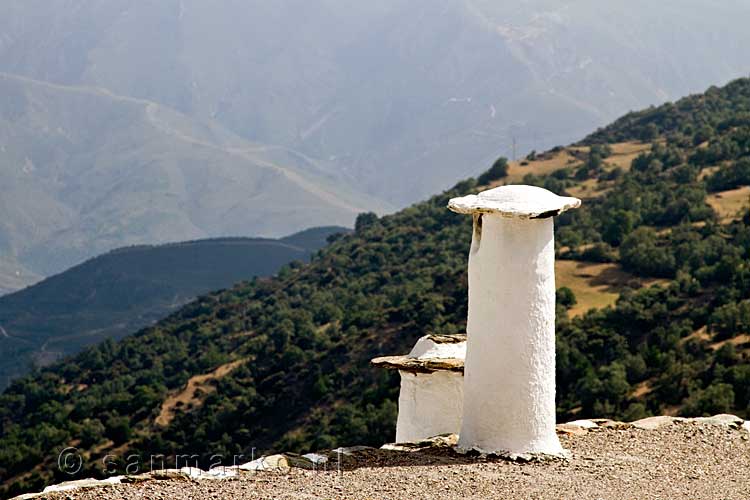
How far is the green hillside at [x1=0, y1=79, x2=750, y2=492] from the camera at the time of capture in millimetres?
45469

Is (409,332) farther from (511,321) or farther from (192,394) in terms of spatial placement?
(511,321)

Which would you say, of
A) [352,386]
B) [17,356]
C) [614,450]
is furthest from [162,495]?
[17,356]

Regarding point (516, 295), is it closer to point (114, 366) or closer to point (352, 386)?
point (352, 386)

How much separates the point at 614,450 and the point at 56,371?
73.2m

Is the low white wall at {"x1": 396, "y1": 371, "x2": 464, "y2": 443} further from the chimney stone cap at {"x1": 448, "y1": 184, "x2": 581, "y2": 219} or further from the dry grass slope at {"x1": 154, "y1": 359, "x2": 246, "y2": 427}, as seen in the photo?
the dry grass slope at {"x1": 154, "y1": 359, "x2": 246, "y2": 427}

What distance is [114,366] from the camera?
79.6m

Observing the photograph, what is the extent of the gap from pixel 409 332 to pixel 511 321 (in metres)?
44.5

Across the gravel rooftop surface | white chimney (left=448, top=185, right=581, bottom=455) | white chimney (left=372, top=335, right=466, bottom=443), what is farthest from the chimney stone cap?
white chimney (left=372, top=335, right=466, bottom=443)

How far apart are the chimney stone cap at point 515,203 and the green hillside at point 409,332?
2309 cm

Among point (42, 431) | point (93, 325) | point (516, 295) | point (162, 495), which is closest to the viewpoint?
point (162, 495)

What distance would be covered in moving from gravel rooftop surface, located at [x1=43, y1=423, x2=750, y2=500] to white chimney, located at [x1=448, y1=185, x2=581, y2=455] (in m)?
0.35

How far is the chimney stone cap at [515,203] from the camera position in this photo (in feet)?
46.3

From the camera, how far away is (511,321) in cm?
1439

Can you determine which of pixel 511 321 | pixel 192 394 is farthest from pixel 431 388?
pixel 192 394
